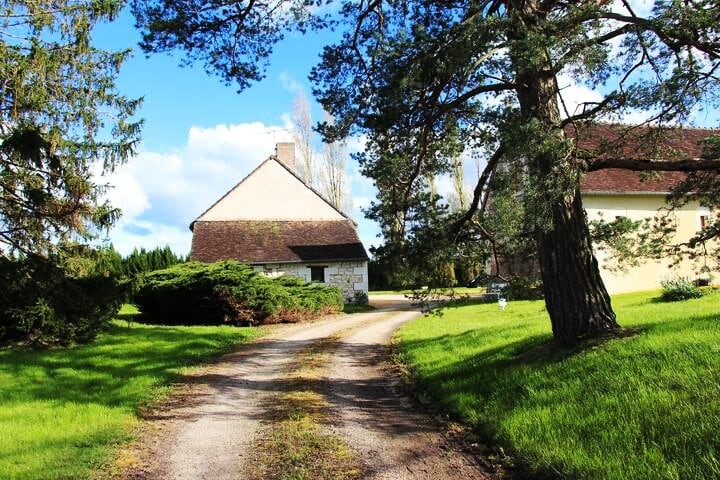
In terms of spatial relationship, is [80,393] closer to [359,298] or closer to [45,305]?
[45,305]

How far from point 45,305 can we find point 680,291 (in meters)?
16.9

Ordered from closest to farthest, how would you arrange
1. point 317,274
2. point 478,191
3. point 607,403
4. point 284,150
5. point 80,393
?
point 607,403, point 80,393, point 478,191, point 317,274, point 284,150

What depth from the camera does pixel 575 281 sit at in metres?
7.35

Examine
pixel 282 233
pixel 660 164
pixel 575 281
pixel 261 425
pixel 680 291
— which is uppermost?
pixel 282 233

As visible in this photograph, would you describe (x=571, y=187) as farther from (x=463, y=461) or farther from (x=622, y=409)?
(x=463, y=461)

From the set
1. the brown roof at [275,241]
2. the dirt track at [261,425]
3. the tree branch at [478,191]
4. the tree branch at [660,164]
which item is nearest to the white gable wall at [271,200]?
the brown roof at [275,241]

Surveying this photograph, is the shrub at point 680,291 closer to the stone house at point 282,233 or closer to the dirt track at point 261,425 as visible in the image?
the dirt track at point 261,425

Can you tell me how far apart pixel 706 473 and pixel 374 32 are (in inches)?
307

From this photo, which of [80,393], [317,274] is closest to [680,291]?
[80,393]

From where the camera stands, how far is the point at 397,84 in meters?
6.88

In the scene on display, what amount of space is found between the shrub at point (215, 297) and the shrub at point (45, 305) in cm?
582

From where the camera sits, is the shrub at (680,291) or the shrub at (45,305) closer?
the shrub at (45,305)

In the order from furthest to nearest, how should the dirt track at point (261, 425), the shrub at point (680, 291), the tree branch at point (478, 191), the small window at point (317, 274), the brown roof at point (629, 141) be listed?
the small window at point (317, 274) → the shrub at point (680, 291) → the tree branch at point (478, 191) → the brown roof at point (629, 141) → the dirt track at point (261, 425)

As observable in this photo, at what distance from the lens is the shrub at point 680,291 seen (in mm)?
15805
